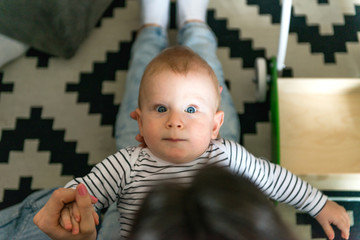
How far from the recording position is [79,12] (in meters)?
1.16

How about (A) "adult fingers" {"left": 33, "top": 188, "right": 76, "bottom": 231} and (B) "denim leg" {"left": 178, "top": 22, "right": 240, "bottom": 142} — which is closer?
(A) "adult fingers" {"left": 33, "top": 188, "right": 76, "bottom": 231}

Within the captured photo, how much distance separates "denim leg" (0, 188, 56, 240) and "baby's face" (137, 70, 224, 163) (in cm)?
31

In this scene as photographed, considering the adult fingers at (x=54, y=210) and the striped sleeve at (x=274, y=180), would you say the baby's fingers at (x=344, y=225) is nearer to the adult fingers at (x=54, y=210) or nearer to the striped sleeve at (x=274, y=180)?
the striped sleeve at (x=274, y=180)

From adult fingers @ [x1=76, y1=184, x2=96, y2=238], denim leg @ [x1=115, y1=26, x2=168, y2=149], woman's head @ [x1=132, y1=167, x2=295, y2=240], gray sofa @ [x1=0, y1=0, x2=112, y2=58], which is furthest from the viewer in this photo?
gray sofa @ [x1=0, y1=0, x2=112, y2=58]

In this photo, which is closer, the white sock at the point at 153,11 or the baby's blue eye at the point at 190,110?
the baby's blue eye at the point at 190,110

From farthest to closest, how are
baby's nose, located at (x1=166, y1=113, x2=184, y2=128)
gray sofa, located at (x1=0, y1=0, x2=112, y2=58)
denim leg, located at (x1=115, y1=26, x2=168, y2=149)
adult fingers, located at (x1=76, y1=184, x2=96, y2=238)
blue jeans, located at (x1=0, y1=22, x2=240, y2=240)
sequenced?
gray sofa, located at (x1=0, y1=0, x2=112, y2=58) → denim leg, located at (x1=115, y1=26, x2=168, y2=149) → blue jeans, located at (x1=0, y1=22, x2=240, y2=240) → baby's nose, located at (x1=166, y1=113, x2=184, y2=128) → adult fingers, located at (x1=76, y1=184, x2=96, y2=238)

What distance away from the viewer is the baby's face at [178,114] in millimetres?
645

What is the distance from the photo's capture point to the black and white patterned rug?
1117 mm


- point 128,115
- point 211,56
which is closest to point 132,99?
point 128,115

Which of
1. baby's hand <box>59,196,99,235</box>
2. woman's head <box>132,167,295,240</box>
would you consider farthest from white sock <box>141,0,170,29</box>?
woman's head <box>132,167,295,240</box>

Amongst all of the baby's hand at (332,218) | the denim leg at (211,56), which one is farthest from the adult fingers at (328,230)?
the denim leg at (211,56)

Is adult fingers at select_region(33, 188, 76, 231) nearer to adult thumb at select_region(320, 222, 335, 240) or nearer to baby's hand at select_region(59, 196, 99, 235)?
baby's hand at select_region(59, 196, 99, 235)

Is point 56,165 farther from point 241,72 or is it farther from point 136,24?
point 241,72

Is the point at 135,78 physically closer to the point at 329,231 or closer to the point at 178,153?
the point at 178,153
